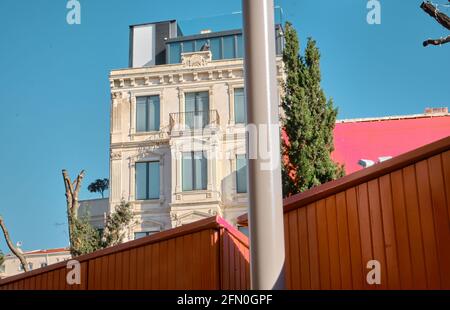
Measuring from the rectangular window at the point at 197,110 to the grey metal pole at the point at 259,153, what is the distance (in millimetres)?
19913

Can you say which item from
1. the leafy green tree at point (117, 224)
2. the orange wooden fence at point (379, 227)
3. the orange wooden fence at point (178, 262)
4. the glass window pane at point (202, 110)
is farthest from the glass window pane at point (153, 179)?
the orange wooden fence at point (379, 227)

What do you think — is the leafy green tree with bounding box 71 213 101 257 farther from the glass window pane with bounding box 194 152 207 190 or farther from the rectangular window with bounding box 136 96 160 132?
the rectangular window with bounding box 136 96 160 132

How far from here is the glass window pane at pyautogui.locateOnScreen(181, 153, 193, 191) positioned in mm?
21922

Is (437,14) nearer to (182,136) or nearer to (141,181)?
(182,136)

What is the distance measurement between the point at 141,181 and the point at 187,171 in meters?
1.99

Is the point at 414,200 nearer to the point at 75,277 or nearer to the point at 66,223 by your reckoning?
the point at 75,277

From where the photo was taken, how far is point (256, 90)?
2289mm

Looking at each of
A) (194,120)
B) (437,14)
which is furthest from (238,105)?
(437,14)

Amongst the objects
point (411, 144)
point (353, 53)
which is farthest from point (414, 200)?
point (411, 144)

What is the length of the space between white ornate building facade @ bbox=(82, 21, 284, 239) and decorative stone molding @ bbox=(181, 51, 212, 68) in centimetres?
4

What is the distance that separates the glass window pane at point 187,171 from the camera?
71.9 ft

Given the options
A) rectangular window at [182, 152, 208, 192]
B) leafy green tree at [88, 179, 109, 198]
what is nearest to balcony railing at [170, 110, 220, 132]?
rectangular window at [182, 152, 208, 192]

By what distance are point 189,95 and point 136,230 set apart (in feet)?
18.2

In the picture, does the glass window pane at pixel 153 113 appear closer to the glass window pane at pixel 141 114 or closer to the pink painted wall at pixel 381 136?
the glass window pane at pixel 141 114
